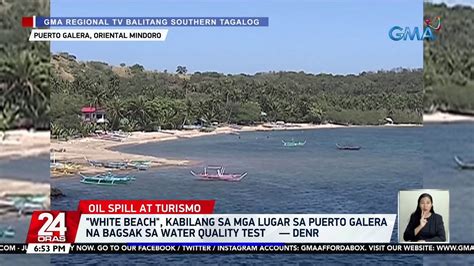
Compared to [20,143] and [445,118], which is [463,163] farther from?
[20,143]

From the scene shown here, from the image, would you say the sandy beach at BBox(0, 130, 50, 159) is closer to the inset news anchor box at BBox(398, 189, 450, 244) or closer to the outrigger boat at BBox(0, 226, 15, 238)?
the outrigger boat at BBox(0, 226, 15, 238)

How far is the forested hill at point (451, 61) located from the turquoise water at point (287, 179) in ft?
1.08

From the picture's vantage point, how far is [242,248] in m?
3.83

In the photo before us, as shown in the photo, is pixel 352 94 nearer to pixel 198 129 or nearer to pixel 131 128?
pixel 198 129

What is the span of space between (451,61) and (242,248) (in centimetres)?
178

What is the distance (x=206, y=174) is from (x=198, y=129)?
47cm

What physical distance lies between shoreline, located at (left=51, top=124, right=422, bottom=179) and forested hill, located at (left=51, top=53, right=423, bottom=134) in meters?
0.07

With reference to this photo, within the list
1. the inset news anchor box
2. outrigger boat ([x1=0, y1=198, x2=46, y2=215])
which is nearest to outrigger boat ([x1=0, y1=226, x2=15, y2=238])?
outrigger boat ([x1=0, y1=198, x2=46, y2=215])

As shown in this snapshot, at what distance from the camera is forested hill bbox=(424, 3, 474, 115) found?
3.59 metres

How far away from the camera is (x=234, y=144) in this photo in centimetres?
424

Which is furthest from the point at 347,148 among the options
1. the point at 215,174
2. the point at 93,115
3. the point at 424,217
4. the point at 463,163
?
the point at 93,115

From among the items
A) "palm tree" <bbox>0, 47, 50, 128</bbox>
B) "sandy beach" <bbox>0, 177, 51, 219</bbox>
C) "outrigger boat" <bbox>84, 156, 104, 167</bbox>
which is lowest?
"sandy beach" <bbox>0, 177, 51, 219</bbox>

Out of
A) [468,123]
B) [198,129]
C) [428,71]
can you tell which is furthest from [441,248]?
[198,129]

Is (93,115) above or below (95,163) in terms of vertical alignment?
above
